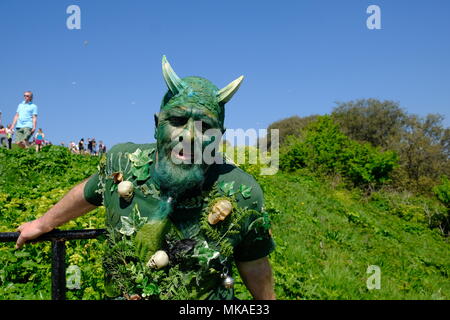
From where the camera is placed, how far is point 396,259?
10.0 meters

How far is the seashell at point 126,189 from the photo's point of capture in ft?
6.30

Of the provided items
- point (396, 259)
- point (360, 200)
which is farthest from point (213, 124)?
point (360, 200)

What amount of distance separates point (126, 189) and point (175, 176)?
11.5 inches

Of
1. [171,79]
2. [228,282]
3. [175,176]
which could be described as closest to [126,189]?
[175,176]

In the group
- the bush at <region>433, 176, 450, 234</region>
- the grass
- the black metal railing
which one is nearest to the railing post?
the black metal railing

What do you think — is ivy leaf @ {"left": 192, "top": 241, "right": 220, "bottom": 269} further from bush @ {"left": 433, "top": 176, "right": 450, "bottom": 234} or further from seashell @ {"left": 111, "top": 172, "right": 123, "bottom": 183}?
bush @ {"left": 433, "top": 176, "right": 450, "bottom": 234}

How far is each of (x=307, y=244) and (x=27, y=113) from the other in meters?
7.96

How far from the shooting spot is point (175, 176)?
1.80 metres

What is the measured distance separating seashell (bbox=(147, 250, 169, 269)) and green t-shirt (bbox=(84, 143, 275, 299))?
4 cm

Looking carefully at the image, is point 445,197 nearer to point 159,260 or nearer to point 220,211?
point 220,211

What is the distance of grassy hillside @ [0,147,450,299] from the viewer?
13.9ft

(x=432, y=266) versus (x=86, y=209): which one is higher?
(x=86, y=209)

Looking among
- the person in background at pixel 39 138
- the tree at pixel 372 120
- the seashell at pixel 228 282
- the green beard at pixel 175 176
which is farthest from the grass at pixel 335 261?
the tree at pixel 372 120
